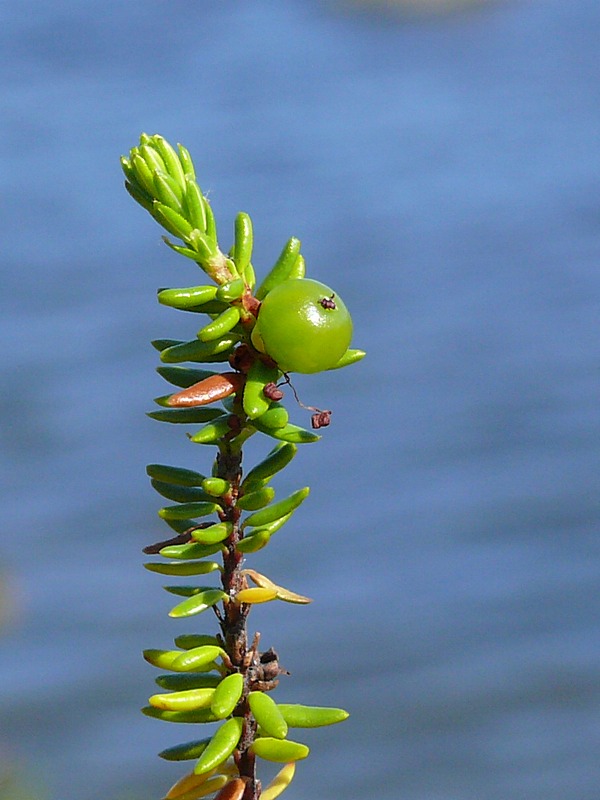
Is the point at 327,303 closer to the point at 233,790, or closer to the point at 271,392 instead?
the point at 271,392

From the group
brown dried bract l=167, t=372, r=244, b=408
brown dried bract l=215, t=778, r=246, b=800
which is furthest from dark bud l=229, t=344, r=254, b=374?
brown dried bract l=215, t=778, r=246, b=800

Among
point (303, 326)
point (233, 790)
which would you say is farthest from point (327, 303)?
point (233, 790)

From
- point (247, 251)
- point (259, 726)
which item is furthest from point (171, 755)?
point (247, 251)

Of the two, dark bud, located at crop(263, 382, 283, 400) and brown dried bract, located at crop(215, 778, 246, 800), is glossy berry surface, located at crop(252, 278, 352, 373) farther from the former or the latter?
brown dried bract, located at crop(215, 778, 246, 800)

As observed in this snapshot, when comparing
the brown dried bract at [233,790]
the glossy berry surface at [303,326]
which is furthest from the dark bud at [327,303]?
the brown dried bract at [233,790]

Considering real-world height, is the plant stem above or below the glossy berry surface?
below

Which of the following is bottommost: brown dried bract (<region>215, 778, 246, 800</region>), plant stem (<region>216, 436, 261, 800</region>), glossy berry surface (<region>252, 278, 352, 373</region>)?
brown dried bract (<region>215, 778, 246, 800</region>)

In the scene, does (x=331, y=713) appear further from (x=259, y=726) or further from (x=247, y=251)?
(x=247, y=251)
